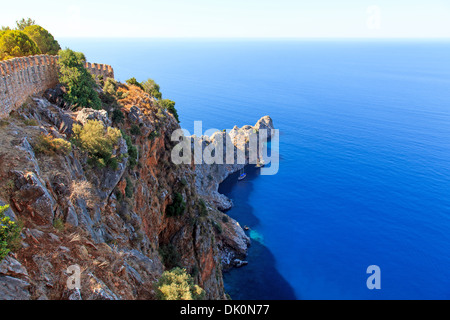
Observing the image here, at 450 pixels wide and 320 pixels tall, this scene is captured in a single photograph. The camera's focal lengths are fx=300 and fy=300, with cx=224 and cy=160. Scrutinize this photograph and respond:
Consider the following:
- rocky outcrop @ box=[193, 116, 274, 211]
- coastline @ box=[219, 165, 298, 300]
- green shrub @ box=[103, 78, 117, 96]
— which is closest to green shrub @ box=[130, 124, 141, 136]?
green shrub @ box=[103, 78, 117, 96]

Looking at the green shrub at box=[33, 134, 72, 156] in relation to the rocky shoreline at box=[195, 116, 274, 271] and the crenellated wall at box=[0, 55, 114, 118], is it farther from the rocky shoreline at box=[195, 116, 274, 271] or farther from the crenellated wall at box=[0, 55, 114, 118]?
the rocky shoreline at box=[195, 116, 274, 271]

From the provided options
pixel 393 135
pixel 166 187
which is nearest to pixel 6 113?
pixel 166 187

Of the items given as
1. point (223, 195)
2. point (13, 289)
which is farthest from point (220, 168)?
point (13, 289)

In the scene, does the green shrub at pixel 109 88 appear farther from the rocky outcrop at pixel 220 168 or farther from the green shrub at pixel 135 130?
the rocky outcrop at pixel 220 168

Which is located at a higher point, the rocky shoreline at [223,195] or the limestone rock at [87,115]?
the limestone rock at [87,115]

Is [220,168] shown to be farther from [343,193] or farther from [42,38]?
[42,38]

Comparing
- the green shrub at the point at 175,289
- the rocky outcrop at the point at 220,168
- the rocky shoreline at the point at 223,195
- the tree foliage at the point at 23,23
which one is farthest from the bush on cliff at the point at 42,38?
the rocky outcrop at the point at 220,168
